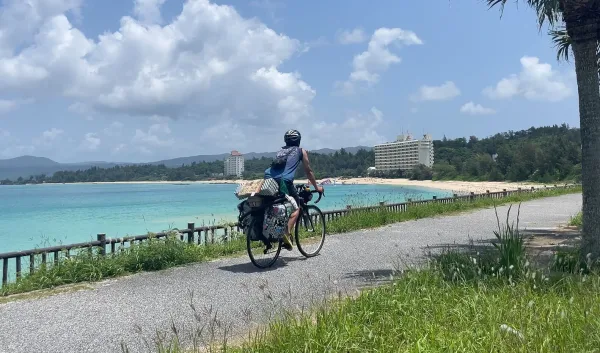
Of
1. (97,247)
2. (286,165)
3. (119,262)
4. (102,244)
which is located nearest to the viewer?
(119,262)

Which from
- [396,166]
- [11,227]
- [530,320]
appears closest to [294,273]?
[530,320]

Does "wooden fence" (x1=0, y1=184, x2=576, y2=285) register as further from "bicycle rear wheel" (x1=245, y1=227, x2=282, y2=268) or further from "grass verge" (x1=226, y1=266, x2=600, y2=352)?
"grass verge" (x1=226, y1=266, x2=600, y2=352)

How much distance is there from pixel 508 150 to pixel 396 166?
56485 millimetres

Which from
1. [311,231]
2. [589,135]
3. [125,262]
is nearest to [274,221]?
[311,231]

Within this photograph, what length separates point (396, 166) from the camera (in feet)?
474

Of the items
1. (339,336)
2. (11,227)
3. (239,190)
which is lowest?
(11,227)

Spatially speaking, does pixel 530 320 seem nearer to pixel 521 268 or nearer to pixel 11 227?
pixel 521 268

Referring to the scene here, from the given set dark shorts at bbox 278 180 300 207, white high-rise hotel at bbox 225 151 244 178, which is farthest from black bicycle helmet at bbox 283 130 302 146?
Answer: white high-rise hotel at bbox 225 151 244 178

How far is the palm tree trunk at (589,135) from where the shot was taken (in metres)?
5.71

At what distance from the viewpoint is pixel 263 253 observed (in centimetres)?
742

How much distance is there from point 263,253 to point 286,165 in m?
1.49

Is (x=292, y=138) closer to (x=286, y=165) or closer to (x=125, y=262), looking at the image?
(x=286, y=165)

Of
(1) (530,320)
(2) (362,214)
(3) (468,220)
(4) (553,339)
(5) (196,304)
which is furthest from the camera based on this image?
(3) (468,220)

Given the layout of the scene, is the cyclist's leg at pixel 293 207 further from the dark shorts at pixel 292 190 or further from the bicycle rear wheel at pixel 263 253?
the bicycle rear wheel at pixel 263 253
